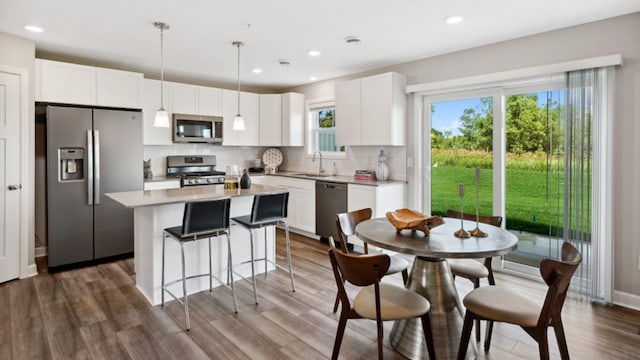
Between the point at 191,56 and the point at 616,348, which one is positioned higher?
the point at 191,56

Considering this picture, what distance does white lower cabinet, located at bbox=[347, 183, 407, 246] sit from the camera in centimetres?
432

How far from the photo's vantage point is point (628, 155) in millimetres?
3004

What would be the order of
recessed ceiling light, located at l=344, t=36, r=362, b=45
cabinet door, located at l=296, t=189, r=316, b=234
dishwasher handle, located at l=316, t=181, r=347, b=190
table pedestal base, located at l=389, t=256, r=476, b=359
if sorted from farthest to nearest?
cabinet door, located at l=296, t=189, r=316, b=234
dishwasher handle, located at l=316, t=181, r=347, b=190
recessed ceiling light, located at l=344, t=36, r=362, b=45
table pedestal base, located at l=389, t=256, r=476, b=359

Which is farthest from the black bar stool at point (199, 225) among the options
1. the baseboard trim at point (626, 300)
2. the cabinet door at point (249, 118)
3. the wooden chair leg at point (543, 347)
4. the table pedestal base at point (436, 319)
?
the baseboard trim at point (626, 300)

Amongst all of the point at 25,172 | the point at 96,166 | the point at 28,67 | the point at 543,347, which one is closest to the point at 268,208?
the point at 96,166

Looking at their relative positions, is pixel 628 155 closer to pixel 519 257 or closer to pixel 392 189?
pixel 519 257

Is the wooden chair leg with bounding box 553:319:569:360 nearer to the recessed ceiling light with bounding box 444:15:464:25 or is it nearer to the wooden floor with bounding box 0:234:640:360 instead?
the wooden floor with bounding box 0:234:640:360

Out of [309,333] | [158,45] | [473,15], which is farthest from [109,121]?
[473,15]

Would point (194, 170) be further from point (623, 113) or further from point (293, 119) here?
point (623, 113)

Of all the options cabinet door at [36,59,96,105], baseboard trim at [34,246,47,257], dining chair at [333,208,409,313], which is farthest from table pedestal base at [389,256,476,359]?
baseboard trim at [34,246,47,257]

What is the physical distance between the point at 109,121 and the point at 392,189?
3.39m

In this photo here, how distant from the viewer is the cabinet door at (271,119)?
609 cm

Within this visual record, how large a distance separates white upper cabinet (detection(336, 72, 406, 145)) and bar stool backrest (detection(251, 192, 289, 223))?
1.73 m

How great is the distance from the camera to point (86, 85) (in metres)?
4.15
